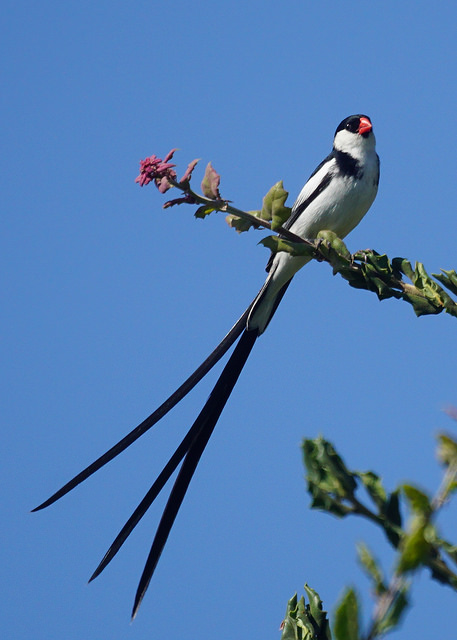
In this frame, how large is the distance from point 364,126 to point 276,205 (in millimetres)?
2238

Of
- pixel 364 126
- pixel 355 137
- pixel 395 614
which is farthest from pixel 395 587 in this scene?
pixel 364 126

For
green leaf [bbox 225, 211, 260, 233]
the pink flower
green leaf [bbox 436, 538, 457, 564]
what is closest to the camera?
green leaf [bbox 436, 538, 457, 564]

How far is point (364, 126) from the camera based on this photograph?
12.7 ft

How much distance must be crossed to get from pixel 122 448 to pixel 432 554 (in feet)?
4.67

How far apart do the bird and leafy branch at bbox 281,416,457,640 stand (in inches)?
40.1

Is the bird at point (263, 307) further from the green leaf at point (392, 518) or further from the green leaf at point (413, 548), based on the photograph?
the green leaf at point (413, 548)

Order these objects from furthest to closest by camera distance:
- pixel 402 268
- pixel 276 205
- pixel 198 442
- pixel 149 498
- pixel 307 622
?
pixel 198 442, pixel 402 268, pixel 149 498, pixel 276 205, pixel 307 622

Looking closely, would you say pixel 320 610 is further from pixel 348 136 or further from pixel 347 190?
pixel 348 136

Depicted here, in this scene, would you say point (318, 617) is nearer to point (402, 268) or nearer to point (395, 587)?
point (395, 587)

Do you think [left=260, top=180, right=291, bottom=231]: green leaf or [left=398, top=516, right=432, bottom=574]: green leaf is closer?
[left=398, top=516, right=432, bottom=574]: green leaf

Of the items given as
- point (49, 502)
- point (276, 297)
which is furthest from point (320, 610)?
point (276, 297)

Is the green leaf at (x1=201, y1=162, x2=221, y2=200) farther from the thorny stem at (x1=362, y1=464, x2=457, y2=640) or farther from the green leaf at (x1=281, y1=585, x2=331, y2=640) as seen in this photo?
the thorny stem at (x1=362, y1=464, x2=457, y2=640)

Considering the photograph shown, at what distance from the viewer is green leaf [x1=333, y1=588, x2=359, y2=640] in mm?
601

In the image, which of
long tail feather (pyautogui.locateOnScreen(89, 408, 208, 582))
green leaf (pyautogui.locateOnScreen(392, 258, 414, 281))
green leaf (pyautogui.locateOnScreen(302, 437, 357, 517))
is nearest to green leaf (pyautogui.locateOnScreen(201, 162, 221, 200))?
green leaf (pyautogui.locateOnScreen(392, 258, 414, 281))
